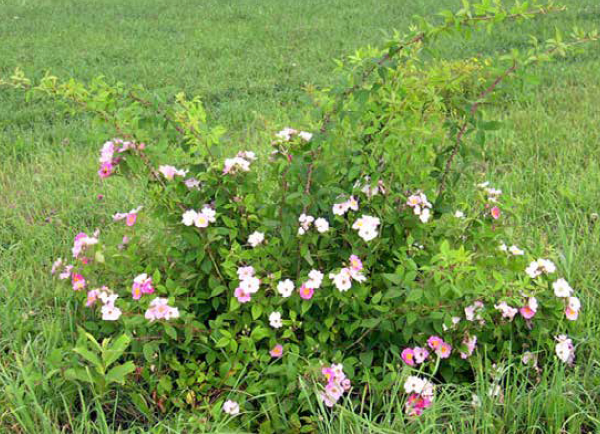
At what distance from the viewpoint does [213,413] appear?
186cm

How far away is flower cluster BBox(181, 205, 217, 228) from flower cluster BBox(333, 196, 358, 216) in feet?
1.28

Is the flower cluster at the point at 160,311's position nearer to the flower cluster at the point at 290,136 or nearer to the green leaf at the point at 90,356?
the green leaf at the point at 90,356

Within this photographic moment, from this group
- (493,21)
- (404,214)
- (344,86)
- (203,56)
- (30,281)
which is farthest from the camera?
(203,56)

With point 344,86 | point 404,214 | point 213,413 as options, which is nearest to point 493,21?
point 344,86

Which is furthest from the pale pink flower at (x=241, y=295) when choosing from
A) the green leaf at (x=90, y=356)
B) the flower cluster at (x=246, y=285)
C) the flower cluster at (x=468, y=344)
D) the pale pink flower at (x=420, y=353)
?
the flower cluster at (x=468, y=344)

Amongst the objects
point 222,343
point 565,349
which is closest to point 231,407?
point 222,343

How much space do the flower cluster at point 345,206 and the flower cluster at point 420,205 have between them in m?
0.19

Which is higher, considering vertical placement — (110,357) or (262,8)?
(110,357)

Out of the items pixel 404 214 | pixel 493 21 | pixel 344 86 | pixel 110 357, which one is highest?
pixel 493 21

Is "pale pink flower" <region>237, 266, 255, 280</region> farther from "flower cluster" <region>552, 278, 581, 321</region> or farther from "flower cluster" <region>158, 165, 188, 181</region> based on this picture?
"flower cluster" <region>552, 278, 581, 321</region>

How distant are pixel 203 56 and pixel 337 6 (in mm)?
4120

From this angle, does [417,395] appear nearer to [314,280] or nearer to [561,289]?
[314,280]

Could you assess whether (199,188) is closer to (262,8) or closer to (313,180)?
(313,180)

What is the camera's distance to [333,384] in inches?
74.0
